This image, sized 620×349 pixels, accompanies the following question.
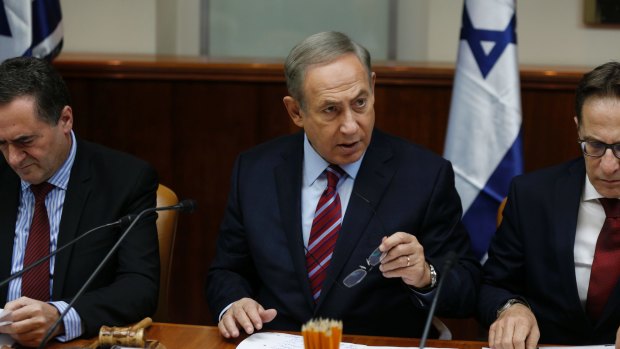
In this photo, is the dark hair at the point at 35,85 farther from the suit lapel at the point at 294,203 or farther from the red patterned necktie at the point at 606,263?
the red patterned necktie at the point at 606,263

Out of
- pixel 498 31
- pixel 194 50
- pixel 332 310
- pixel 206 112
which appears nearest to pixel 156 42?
pixel 194 50

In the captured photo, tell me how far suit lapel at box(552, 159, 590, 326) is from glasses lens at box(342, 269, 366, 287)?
57cm

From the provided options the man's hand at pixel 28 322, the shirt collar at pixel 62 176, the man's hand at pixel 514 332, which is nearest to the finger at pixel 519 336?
the man's hand at pixel 514 332

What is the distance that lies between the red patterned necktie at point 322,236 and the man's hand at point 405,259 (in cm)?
33

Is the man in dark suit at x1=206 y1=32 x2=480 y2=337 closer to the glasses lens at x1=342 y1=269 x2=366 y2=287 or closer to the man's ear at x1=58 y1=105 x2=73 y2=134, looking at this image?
the glasses lens at x1=342 y1=269 x2=366 y2=287

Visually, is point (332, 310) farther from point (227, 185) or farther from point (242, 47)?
point (242, 47)

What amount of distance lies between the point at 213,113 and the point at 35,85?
1643 millimetres

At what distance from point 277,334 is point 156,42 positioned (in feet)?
10.6

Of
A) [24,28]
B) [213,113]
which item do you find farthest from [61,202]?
[213,113]

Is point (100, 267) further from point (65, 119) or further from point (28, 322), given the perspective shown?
point (65, 119)

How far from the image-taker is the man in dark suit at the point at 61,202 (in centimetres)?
269

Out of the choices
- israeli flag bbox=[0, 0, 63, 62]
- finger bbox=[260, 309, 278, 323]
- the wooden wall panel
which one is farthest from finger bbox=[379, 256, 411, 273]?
the wooden wall panel

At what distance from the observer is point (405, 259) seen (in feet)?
7.59

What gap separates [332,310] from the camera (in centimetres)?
265
